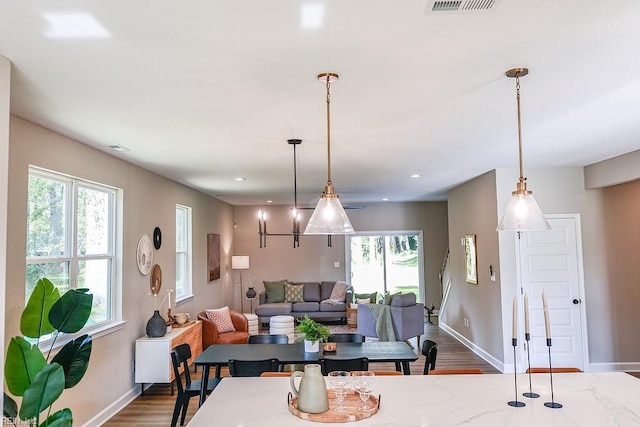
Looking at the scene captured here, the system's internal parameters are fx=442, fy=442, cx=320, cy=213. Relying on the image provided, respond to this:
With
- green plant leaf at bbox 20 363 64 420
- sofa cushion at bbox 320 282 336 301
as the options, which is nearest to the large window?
green plant leaf at bbox 20 363 64 420

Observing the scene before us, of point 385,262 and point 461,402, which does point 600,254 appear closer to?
point 461,402

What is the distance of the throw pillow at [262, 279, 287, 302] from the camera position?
9719mm

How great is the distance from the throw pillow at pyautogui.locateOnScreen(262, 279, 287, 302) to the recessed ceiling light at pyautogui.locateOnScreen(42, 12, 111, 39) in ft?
26.7

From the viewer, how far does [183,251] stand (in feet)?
23.1

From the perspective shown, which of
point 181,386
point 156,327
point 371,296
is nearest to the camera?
point 181,386

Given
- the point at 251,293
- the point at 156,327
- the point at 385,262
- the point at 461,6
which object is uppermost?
the point at 461,6

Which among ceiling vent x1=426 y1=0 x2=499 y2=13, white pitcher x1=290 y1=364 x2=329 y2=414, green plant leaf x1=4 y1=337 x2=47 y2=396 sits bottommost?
white pitcher x1=290 y1=364 x2=329 y2=414

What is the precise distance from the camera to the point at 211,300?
327 inches

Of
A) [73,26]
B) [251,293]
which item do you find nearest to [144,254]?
[73,26]

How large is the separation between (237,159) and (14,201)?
2.25 m

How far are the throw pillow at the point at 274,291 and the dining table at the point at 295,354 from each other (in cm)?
539

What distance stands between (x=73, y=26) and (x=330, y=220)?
1.58 meters

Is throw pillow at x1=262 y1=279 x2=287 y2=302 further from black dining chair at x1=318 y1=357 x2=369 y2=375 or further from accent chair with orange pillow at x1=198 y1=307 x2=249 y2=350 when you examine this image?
black dining chair at x1=318 y1=357 x2=369 y2=375

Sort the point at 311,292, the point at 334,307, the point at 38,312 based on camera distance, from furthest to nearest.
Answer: the point at 311,292 → the point at 334,307 → the point at 38,312
